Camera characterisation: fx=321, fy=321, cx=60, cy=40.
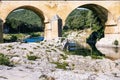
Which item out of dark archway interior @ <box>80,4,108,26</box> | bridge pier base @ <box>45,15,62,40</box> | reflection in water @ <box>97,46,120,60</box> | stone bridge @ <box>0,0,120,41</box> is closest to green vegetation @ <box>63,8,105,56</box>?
dark archway interior @ <box>80,4,108,26</box>

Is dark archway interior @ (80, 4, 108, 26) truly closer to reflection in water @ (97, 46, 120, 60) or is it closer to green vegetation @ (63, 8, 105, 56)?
green vegetation @ (63, 8, 105, 56)

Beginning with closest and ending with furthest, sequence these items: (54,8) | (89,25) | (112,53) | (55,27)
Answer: (112,53) → (55,27) → (54,8) → (89,25)

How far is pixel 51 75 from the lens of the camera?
8891 millimetres

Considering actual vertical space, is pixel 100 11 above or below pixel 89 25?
above

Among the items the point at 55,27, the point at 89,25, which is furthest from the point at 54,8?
the point at 89,25

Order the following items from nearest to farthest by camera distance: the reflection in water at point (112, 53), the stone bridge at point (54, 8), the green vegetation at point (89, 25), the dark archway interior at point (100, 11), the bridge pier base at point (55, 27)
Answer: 1. the reflection in water at point (112, 53)
2. the stone bridge at point (54, 8)
3. the bridge pier base at point (55, 27)
4. the dark archway interior at point (100, 11)
5. the green vegetation at point (89, 25)

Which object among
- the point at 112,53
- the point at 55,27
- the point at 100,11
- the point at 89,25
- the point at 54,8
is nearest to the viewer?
the point at 112,53

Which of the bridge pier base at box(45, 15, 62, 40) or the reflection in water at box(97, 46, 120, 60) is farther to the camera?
the bridge pier base at box(45, 15, 62, 40)

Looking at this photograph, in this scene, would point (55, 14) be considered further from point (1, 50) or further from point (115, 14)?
point (1, 50)

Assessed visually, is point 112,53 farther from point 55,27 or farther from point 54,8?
point 54,8

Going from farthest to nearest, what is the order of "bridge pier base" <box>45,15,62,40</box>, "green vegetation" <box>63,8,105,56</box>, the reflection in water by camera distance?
"green vegetation" <box>63,8,105,56</box>
"bridge pier base" <box>45,15,62,40</box>
the reflection in water

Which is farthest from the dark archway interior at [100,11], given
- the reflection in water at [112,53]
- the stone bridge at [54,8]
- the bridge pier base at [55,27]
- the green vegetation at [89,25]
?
the bridge pier base at [55,27]

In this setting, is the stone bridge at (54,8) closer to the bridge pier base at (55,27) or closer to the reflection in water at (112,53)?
the bridge pier base at (55,27)

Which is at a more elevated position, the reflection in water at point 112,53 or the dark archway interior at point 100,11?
the dark archway interior at point 100,11
